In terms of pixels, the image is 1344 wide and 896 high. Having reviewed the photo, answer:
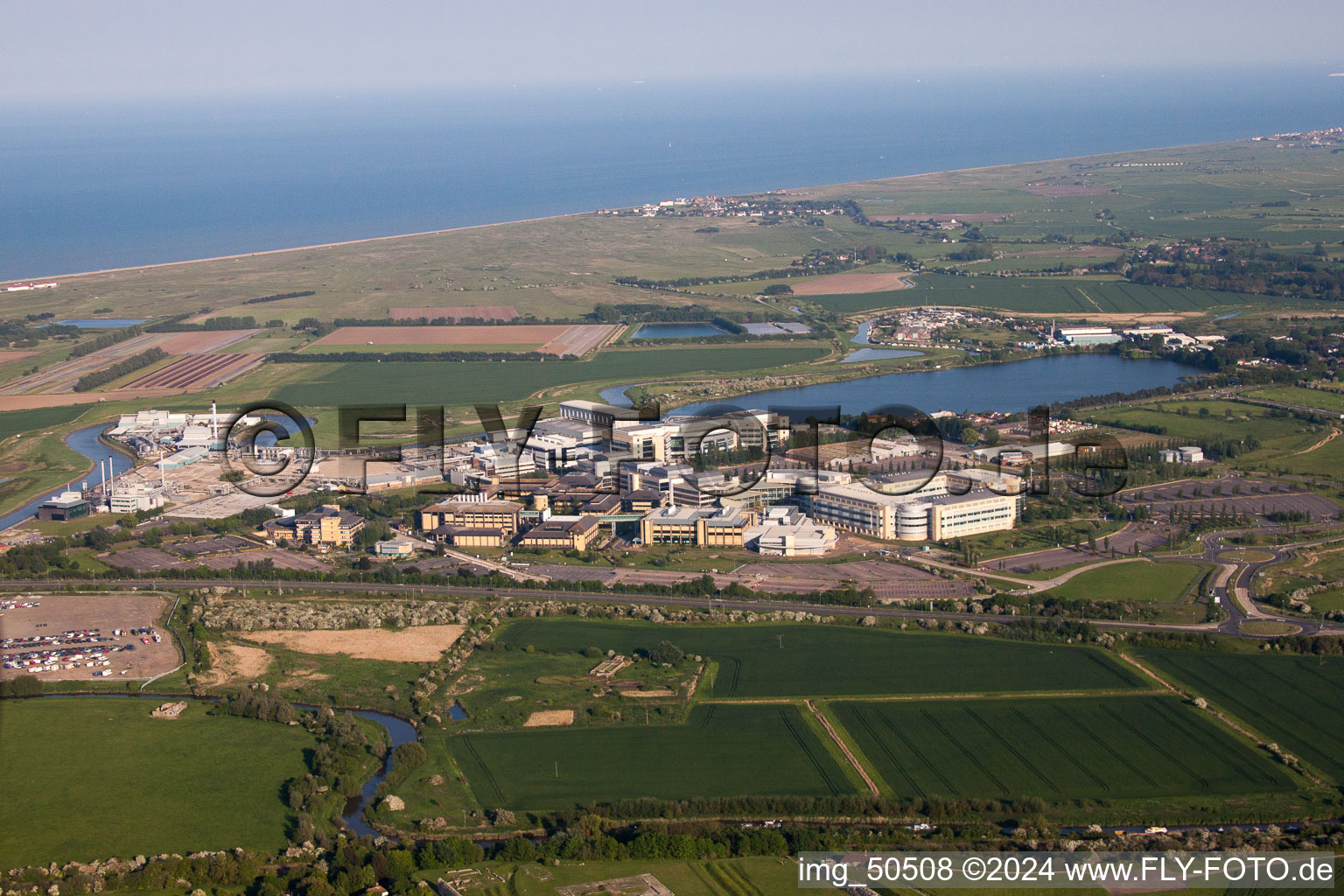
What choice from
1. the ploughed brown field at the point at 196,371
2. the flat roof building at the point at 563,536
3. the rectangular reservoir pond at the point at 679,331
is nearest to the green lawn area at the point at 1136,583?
the flat roof building at the point at 563,536

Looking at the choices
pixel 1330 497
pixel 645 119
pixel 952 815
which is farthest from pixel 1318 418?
pixel 645 119

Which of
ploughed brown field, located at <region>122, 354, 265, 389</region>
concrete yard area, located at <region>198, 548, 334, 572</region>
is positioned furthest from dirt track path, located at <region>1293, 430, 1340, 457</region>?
ploughed brown field, located at <region>122, 354, 265, 389</region>

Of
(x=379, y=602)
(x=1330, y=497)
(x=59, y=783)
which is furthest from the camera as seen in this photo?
(x=1330, y=497)

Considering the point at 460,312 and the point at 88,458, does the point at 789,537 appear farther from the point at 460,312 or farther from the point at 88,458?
the point at 460,312

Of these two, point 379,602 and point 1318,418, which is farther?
point 1318,418

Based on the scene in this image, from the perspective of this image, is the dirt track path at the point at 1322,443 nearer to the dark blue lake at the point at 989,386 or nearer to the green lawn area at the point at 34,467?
the dark blue lake at the point at 989,386

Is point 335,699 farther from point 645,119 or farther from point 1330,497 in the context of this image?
point 645,119
